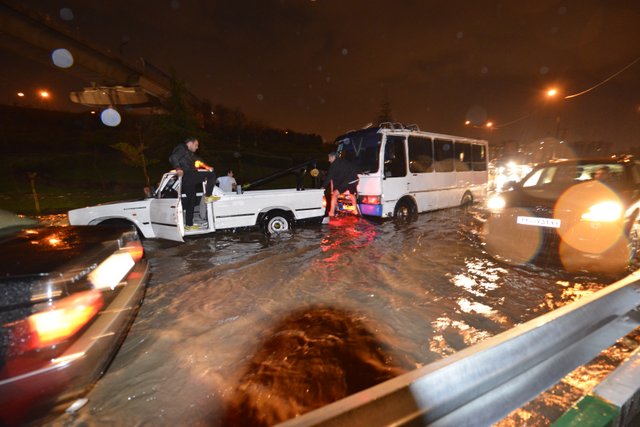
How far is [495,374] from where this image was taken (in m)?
1.61

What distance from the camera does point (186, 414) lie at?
2.19 metres

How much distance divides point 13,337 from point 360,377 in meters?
2.39

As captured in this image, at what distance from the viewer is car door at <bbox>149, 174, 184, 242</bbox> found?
5715 millimetres

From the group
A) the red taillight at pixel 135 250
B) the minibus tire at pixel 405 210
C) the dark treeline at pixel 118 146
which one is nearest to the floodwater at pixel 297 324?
the red taillight at pixel 135 250

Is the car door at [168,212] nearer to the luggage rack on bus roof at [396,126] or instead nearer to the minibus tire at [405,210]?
the luggage rack on bus roof at [396,126]

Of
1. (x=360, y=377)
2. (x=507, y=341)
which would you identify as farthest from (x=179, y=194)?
(x=507, y=341)

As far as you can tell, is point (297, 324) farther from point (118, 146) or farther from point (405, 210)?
point (118, 146)

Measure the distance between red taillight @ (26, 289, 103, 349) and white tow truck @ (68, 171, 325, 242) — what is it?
3775 mm

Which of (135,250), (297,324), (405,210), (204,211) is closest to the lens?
(135,250)

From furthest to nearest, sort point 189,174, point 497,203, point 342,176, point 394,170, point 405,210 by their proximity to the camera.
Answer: point 405,210 < point 394,170 < point 342,176 < point 189,174 < point 497,203

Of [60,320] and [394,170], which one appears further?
[394,170]

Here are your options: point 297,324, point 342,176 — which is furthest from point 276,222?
point 297,324

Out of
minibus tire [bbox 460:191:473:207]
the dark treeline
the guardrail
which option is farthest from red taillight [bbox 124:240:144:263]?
the dark treeline

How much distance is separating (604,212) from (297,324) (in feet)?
16.5
